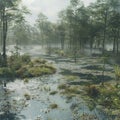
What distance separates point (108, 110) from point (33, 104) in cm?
698

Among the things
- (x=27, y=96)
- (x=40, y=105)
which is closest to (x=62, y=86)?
(x=27, y=96)

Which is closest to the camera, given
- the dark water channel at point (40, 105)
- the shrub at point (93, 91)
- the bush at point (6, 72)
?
the dark water channel at point (40, 105)

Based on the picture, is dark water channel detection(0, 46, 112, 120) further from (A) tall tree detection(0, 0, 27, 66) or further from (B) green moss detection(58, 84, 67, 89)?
(A) tall tree detection(0, 0, 27, 66)

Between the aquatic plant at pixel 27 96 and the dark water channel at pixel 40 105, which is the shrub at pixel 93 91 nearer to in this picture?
the dark water channel at pixel 40 105

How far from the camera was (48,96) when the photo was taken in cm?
3109

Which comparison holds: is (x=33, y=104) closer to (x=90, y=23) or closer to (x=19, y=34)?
(x=90, y=23)

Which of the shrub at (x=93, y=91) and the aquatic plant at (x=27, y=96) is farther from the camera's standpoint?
the shrub at (x=93, y=91)

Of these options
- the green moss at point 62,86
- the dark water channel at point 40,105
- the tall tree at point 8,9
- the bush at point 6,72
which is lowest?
the dark water channel at point 40,105

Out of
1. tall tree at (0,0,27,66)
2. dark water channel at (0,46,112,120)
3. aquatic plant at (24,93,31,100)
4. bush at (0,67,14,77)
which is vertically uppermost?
tall tree at (0,0,27,66)

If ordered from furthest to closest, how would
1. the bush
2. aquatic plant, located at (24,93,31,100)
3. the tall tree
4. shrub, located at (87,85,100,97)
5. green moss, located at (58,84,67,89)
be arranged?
1. the tall tree
2. the bush
3. green moss, located at (58,84,67,89)
4. shrub, located at (87,85,100,97)
5. aquatic plant, located at (24,93,31,100)

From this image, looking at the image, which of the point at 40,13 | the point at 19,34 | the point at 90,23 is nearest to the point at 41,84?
the point at 90,23

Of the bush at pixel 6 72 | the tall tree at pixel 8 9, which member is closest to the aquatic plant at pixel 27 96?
the bush at pixel 6 72

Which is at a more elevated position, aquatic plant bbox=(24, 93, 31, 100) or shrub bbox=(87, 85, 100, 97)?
shrub bbox=(87, 85, 100, 97)

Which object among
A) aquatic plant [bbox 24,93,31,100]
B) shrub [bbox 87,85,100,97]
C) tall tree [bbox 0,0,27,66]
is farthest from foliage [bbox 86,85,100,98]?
tall tree [bbox 0,0,27,66]
